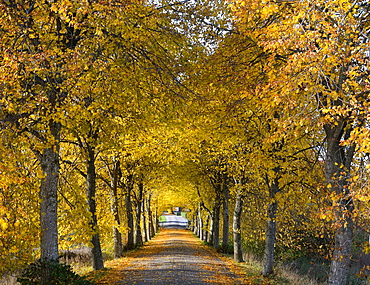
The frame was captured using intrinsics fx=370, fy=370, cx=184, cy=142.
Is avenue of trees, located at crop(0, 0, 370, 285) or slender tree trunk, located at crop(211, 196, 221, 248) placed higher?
avenue of trees, located at crop(0, 0, 370, 285)

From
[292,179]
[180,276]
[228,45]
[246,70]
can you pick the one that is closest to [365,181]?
[246,70]

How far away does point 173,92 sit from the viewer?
9.43 m

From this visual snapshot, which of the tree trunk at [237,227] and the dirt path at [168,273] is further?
the tree trunk at [237,227]

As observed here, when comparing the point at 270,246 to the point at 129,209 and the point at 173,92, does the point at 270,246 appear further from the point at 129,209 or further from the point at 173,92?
the point at 129,209

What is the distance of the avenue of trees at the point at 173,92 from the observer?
6980mm

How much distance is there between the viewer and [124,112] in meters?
12.8

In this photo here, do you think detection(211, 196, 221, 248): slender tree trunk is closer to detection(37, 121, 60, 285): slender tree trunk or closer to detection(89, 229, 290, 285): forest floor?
detection(89, 229, 290, 285): forest floor

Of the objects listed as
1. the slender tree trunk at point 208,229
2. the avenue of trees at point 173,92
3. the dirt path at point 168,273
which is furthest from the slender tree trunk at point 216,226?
the avenue of trees at point 173,92

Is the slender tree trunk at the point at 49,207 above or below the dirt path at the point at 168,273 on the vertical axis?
above

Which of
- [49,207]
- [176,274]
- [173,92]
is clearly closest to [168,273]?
Answer: [176,274]

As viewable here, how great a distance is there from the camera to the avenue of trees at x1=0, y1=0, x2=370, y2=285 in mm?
6980

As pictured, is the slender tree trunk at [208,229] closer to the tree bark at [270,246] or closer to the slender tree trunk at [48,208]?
the tree bark at [270,246]

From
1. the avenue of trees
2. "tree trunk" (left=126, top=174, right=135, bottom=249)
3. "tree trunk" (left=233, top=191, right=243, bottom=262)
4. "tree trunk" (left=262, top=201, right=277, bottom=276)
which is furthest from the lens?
"tree trunk" (left=126, top=174, right=135, bottom=249)

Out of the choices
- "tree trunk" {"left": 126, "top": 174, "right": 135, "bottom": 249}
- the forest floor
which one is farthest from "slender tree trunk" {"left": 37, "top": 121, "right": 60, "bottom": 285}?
"tree trunk" {"left": 126, "top": 174, "right": 135, "bottom": 249}
